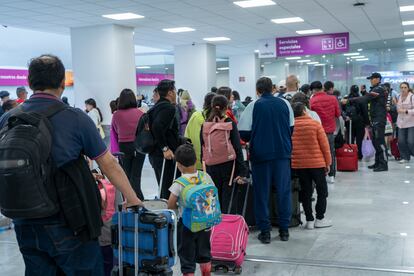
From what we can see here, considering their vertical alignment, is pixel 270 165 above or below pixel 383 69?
below

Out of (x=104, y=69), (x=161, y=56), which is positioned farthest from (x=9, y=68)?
(x=161, y=56)

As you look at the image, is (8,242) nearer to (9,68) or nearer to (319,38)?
(319,38)

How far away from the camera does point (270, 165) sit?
14.5ft

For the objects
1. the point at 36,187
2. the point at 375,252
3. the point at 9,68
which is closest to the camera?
the point at 36,187

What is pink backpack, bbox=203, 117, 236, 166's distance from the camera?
13.8 ft

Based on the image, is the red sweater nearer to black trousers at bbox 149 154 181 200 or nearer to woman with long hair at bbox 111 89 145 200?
woman with long hair at bbox 111 89 145 200

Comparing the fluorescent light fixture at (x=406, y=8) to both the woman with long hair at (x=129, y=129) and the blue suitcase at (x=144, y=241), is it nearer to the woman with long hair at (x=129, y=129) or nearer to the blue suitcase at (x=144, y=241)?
the woman with long hair at (x=129, y=129)

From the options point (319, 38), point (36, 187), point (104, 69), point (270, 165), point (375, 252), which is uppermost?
point (319, 38)

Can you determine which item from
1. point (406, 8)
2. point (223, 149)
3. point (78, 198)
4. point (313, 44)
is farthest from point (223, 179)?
point (313, 44)

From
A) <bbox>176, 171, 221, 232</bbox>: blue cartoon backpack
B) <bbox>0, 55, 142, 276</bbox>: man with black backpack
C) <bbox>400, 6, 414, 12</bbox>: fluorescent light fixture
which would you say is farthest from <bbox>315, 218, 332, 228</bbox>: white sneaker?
<bbox>400, 6, 414, 12</bbox>: fluorescent light fixture

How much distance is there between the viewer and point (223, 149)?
Result: 423 centimetres

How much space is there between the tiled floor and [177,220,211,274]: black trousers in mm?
692

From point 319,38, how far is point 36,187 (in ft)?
45.1

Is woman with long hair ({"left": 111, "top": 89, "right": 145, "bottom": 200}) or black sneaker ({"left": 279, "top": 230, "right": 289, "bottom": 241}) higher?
woman with long hair ({"left": 111, "top": 89, "right": 145, "bottom": 200})
